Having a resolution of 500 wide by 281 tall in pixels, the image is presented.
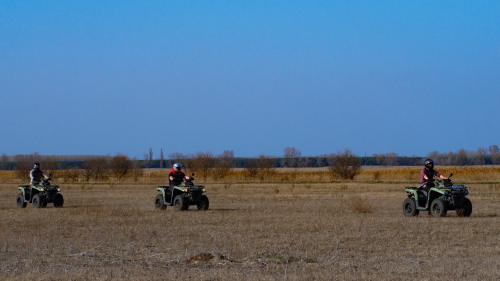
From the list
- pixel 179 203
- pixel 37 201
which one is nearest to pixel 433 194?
pixel 179 203

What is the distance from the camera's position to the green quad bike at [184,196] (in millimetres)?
23656

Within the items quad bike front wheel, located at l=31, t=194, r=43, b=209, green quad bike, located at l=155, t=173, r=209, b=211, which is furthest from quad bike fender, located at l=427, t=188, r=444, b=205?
quad bike front wheel, located at l=31, t=194, r=43, b=209

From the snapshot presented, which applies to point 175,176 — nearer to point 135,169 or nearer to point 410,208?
point 410,208

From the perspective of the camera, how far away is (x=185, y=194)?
23.8m

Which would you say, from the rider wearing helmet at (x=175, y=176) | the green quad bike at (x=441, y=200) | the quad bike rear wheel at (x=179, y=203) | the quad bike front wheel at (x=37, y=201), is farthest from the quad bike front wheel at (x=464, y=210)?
the quad bike front wheel at (x=37, y=201)

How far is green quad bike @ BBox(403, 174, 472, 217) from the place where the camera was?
20453 millimetres

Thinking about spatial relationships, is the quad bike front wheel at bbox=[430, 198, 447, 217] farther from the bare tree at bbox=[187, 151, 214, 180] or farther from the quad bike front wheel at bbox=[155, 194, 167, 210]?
the bare tree at bbox=[187, 151, 214, 180]

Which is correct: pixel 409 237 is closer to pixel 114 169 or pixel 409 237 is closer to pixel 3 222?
pixel 3 222

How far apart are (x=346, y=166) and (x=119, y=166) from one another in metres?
27.8

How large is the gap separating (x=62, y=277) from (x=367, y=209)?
14.9 metres

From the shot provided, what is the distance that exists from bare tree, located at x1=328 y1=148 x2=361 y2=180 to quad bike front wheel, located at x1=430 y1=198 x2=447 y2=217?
48.7 metres

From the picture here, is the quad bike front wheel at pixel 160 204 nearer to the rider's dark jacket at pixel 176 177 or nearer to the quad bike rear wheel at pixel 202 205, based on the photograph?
the rider's dark jacket at pixel 176 177

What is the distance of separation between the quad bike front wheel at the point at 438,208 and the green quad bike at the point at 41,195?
590 inches

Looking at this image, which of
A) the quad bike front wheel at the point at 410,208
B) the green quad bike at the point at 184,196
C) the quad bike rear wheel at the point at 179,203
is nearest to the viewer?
the quad bike front wheel at the point at 410,208
